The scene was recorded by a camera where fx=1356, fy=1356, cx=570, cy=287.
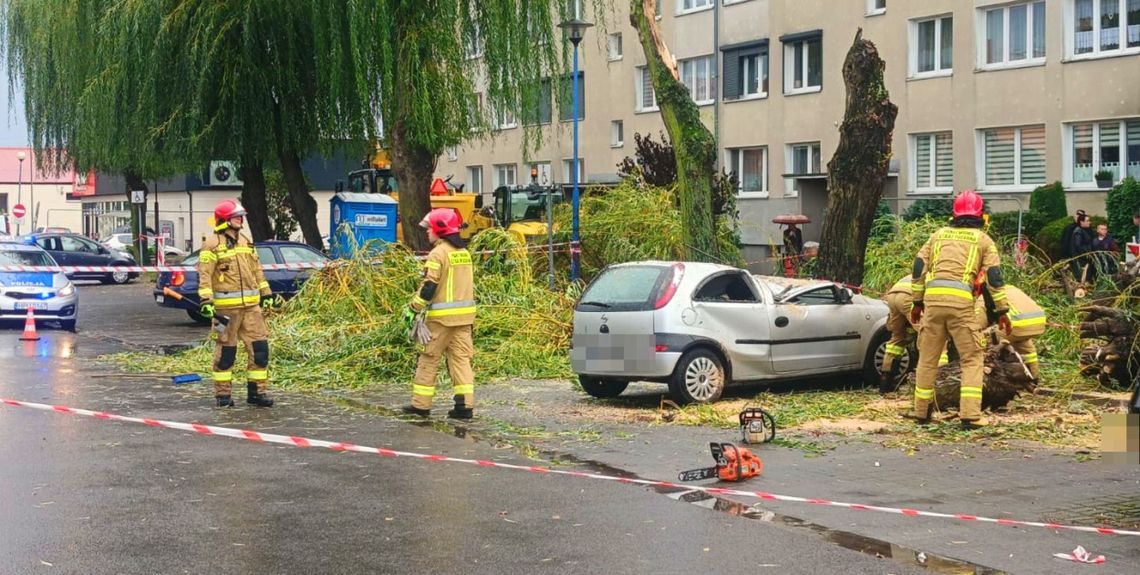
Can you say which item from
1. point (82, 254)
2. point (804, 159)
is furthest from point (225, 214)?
point (82, 254)

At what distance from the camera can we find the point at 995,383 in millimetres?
11812

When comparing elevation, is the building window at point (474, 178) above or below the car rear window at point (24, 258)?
above

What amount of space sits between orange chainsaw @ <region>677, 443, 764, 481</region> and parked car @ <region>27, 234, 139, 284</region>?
33697mm

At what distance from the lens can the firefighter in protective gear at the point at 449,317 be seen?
1184 cm

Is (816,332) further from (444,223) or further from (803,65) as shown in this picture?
(803,65)

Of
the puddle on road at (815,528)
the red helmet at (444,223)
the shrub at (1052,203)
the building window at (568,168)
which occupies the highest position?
the building window at (568,168)

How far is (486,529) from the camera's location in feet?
24.3

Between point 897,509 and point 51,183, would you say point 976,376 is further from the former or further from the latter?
point 51,183

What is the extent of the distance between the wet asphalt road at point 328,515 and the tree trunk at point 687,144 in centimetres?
769

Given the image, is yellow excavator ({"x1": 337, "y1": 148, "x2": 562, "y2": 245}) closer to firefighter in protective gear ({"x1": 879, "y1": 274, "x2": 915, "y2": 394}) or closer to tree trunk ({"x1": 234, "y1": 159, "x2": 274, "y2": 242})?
tree trunk ({"x1": 234, "y1": 159, "x2": 274, "y2": 242})

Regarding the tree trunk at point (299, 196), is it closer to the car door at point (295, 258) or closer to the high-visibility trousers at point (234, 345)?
the car door at point (295, 258)

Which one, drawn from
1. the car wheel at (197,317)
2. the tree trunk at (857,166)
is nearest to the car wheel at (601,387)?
the tree trunk at (857,166)

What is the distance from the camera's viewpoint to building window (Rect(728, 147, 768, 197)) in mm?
39625

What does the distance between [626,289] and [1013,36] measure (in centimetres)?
2203
